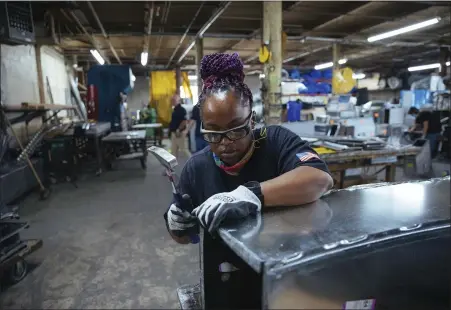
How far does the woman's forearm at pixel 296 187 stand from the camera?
1.02m

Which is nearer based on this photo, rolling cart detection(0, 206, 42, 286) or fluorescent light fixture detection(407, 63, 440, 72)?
→ rolling cart detection(0, 206, 42, 286)

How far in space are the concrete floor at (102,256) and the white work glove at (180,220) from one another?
176 centimetres

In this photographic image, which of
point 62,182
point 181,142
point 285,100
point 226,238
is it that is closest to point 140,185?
point 62,182

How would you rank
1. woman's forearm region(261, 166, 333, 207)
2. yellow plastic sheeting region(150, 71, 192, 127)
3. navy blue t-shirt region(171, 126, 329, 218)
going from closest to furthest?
1. woman's forearm region(261, 166, 333, 207)
2. navy blue t-shirt region(171, 126, 329, 218)
3. yellow plastic sheeting region(150, 71, 192, 127)

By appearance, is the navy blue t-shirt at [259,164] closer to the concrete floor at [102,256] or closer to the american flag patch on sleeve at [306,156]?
the american flag patch on sleeve at [306,156]

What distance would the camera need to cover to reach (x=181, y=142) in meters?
8.22

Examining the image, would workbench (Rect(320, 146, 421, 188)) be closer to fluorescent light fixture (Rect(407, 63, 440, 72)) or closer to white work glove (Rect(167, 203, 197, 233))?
white work glove (Rect(167, 203, 197, 233))

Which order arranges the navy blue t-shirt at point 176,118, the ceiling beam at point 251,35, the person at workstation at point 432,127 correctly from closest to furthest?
the ceiling beam at point 251,35 → the person at workstation at point 432,127 → the navy blue t-shirt at point 176,118

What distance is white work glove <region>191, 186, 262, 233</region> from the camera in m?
0.83

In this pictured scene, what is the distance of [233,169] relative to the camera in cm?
131

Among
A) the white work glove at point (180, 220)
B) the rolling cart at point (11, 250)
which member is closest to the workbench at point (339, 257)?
the white work glove at point (180, 220)

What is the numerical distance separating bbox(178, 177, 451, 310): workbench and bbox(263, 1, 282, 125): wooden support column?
4.08m

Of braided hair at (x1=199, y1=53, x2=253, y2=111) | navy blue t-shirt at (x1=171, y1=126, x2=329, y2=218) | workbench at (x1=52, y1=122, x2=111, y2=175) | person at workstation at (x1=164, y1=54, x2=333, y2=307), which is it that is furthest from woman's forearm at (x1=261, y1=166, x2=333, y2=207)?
workbench at (x1=52, y1=122, x2=111, y2=175)

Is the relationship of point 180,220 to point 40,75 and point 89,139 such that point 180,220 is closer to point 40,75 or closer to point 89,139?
point 89,139
